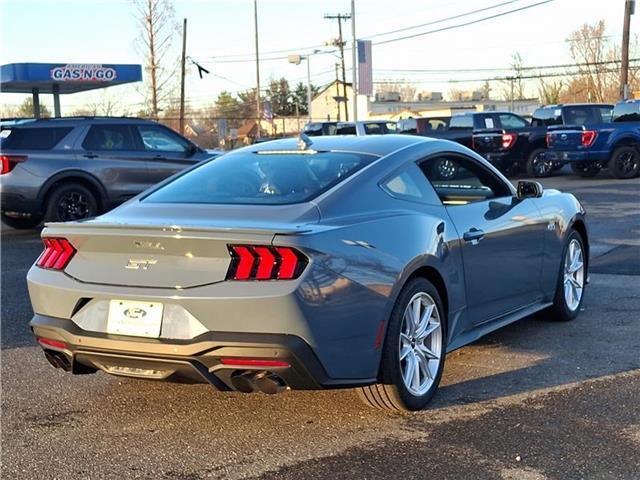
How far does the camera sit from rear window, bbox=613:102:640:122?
65.7ft

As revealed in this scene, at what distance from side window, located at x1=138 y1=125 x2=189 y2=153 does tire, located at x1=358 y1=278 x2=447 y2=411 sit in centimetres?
918

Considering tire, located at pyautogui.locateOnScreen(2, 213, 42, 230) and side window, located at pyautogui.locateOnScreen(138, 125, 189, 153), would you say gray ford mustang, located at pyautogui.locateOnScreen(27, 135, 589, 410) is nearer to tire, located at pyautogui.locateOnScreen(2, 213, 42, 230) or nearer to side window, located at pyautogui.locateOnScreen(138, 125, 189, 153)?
side window, located at pyautogui.locateOnScreen(138, 125, 189, 153)

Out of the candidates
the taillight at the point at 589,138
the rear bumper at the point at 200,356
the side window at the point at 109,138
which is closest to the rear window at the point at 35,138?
the side window at the point at 109,138

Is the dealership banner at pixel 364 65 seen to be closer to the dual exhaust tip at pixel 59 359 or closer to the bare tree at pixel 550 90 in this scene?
the dual exhaust tip at pixel 59 359

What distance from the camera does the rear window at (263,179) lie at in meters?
4.46

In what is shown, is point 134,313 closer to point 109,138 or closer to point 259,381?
point 259,381

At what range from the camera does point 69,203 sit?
39.4 feet

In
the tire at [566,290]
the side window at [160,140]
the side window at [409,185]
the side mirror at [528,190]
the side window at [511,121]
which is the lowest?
the tire at [566,290]

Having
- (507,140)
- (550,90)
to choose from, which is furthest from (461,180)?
(550,90)

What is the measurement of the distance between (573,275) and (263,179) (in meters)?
3.03

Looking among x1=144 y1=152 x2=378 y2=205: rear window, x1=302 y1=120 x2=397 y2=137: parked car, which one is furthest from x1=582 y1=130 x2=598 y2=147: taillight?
x1=144 y1=152 x2=378 y2=205: rear window

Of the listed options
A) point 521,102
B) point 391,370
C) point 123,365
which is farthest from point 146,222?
point 521,102

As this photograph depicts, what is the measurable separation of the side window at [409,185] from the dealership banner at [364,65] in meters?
37.3

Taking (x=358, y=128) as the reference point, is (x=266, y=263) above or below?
below
